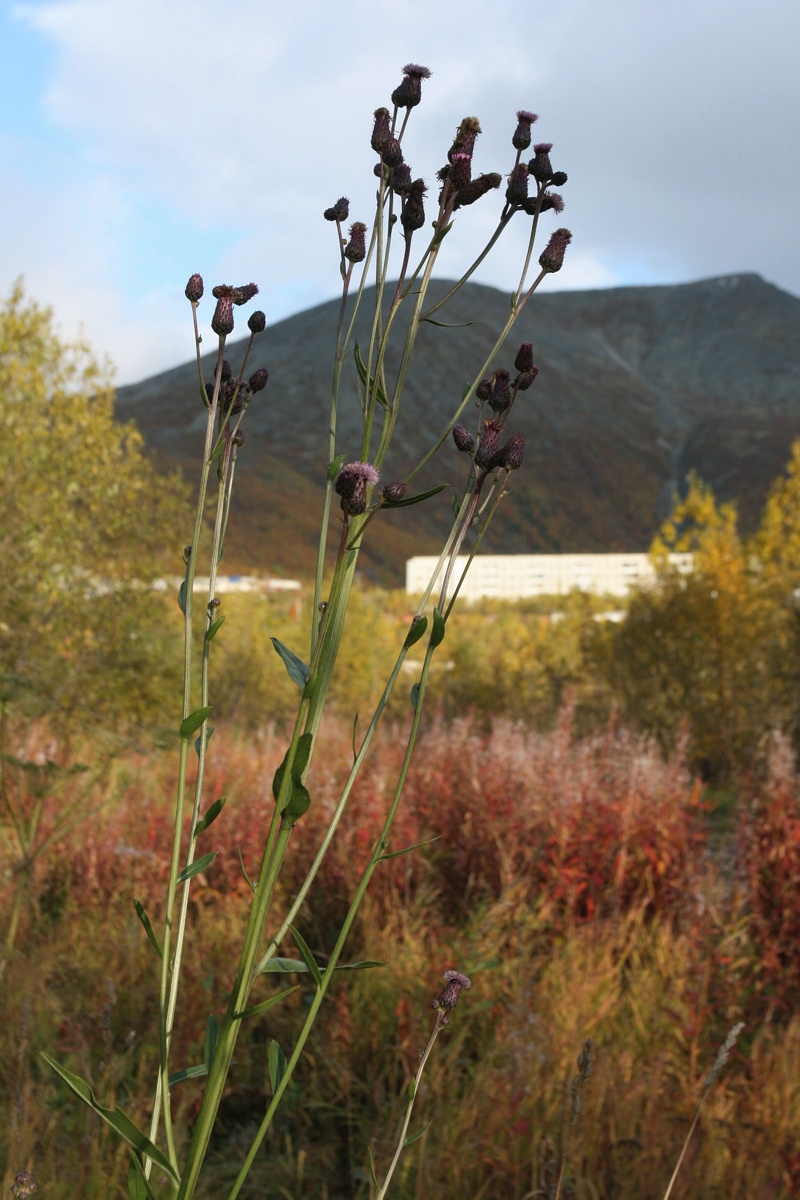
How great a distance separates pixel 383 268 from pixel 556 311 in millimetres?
126259

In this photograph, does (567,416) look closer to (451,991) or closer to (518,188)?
(518,188)

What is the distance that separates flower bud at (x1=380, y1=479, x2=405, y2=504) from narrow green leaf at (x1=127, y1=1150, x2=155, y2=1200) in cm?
64

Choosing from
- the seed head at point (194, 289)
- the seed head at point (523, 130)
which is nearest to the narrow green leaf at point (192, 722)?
the seed head at point (194, 289)

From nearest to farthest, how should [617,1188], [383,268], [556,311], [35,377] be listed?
1. [383,268]
2. [617,1188]
3. [35,377]
4. [556,311]

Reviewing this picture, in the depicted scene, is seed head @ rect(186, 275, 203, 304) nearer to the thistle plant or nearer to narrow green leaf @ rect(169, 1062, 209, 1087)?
the thistle plant

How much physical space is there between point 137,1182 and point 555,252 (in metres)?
1.02

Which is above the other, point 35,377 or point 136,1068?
point 35,377

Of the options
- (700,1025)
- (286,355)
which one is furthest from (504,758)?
(286,355)

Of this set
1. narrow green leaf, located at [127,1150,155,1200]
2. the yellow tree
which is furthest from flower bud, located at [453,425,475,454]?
the yellow tree

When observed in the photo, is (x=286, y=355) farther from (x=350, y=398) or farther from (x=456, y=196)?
(x=456, y=196)

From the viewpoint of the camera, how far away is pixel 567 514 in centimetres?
7975

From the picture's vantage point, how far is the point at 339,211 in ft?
3.54

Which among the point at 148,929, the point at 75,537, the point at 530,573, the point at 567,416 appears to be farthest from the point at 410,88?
the point at 567,416

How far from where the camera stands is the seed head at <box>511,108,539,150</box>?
106 cm
